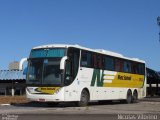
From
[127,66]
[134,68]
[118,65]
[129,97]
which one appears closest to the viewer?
[118,65]

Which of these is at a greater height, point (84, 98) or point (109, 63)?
point (109, 63)

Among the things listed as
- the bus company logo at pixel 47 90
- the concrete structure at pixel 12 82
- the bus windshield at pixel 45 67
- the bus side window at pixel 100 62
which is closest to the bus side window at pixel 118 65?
the bus side window at pixel 100 62

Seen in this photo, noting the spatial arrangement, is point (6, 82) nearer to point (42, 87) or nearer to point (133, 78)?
point (133, 78)

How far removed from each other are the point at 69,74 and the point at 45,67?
1.33 meters

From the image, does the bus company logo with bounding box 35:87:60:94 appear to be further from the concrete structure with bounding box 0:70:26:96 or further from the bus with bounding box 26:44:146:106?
the concrete structure with bounding box 0:70:26:96

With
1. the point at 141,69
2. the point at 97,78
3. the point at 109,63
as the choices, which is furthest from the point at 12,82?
the point at 97,78

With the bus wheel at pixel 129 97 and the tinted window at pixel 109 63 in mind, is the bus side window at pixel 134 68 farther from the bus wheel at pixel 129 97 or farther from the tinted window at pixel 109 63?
the tinted window at pixel 109 63

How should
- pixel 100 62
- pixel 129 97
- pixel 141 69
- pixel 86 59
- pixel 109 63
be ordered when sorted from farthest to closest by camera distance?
1. pixel 141 69
2. pixel 129 97
3. pixel 109 63
4. pixel 100 62
5. pixel 86 59

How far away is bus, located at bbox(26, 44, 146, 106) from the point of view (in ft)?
81.0

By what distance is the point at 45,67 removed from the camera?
25.0 metres

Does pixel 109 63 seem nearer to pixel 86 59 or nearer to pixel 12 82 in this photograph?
pixel 86 59

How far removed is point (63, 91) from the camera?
80.9 feet

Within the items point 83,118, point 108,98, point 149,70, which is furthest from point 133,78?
point 149,70

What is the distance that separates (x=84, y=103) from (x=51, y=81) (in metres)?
3.05
